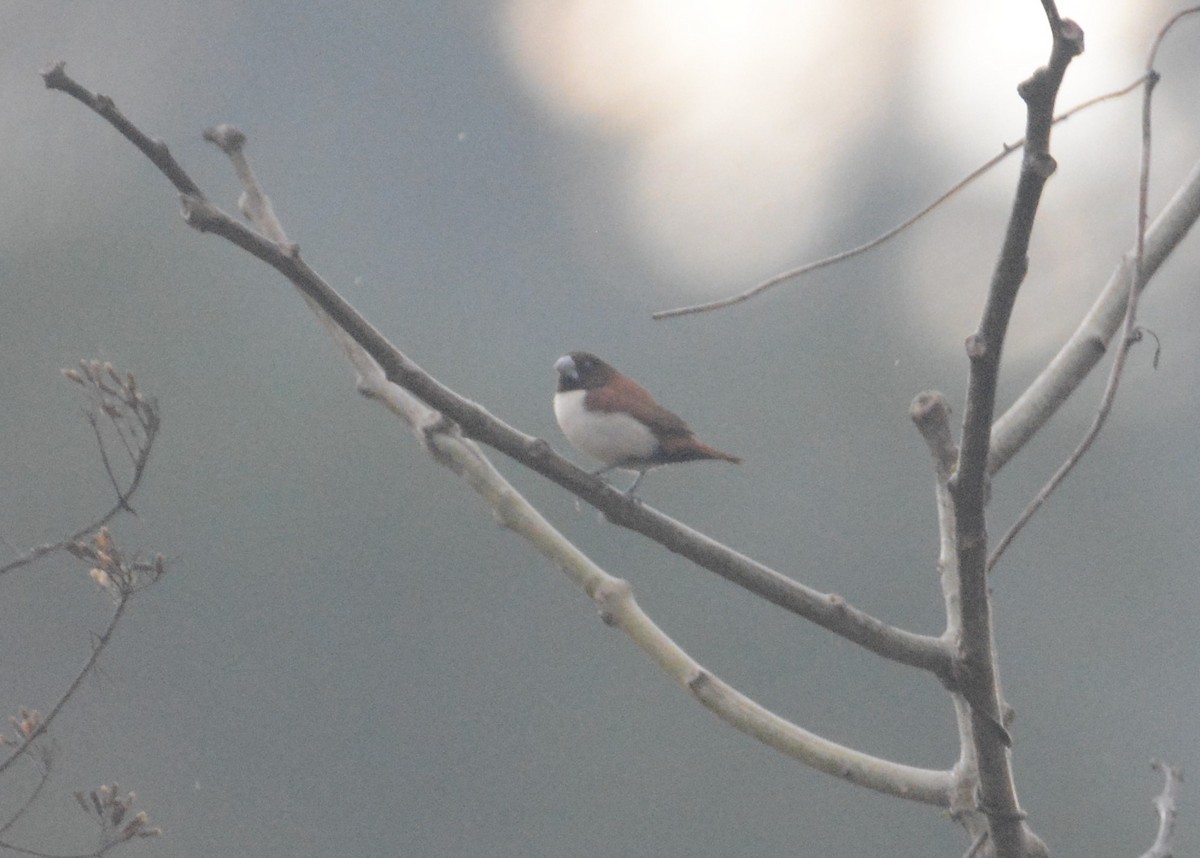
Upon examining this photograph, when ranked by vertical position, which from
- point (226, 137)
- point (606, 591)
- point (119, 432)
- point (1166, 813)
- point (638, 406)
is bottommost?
point (1166, 813)

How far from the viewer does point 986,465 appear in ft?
2.56

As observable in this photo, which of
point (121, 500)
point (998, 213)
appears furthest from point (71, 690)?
point (998, 213)

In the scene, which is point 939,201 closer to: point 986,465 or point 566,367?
point 986,465

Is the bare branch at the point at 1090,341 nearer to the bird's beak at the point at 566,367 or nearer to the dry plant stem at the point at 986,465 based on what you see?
the dry plant stem at the point at 986,465

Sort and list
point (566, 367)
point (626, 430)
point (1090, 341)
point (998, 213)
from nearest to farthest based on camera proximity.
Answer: point (1090, 341) → point (626, 430) → point (566, 367) → point (998, 213)

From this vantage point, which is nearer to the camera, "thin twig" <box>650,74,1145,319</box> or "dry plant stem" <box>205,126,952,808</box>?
"thin twig" <box>650,74,1145,319</box>

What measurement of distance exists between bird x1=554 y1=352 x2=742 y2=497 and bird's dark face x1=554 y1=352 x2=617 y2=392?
3 centimetres

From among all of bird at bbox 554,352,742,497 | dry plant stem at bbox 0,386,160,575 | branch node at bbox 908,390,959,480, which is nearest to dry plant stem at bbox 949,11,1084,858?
branch node at bbox 908,390,959,480

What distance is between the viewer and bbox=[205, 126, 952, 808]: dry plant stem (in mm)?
1012

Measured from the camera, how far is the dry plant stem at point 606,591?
101 centimetres

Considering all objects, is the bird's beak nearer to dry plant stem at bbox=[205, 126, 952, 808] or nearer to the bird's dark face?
the bird's dark face

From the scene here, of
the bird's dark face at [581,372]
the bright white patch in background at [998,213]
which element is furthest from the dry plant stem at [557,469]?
the bright white patch in background at [998,213]

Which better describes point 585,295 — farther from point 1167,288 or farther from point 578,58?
point 1167,288

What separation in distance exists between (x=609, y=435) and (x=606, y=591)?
375 mm
